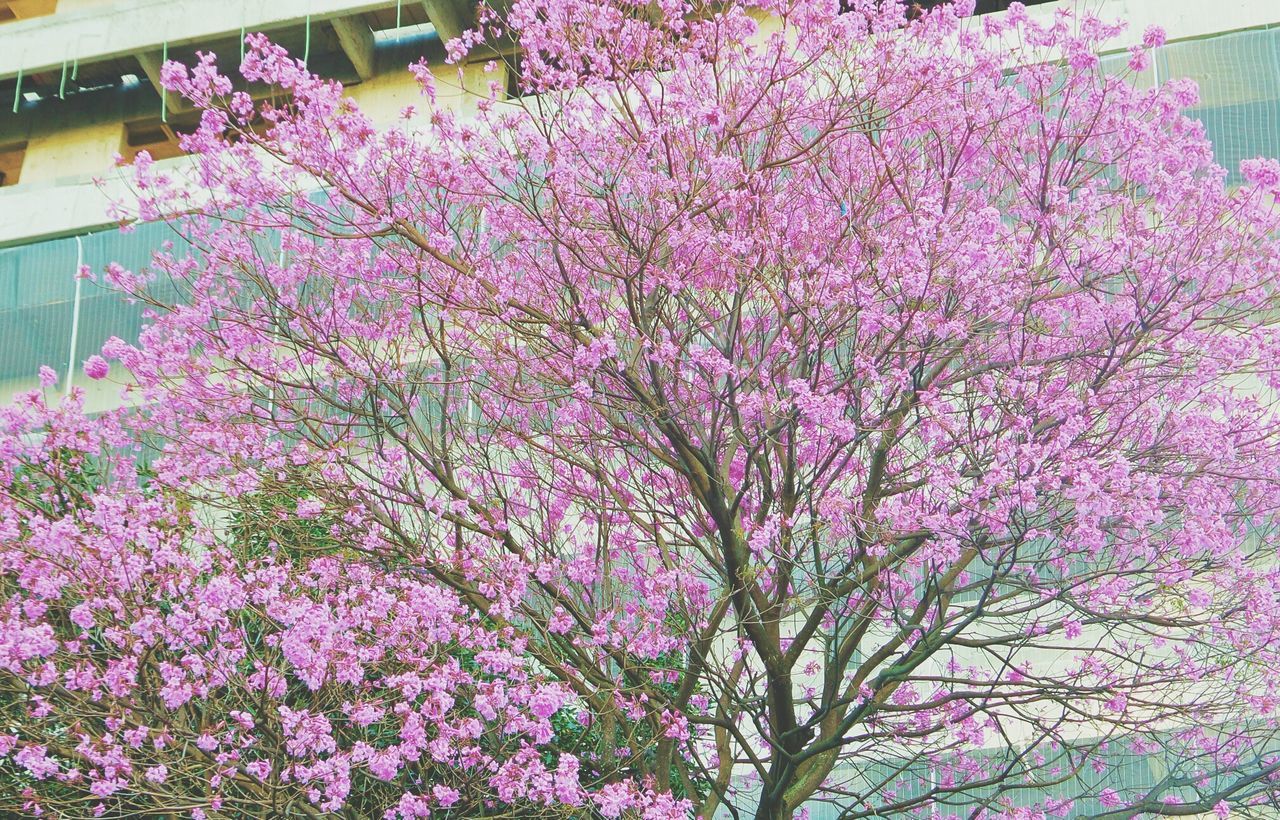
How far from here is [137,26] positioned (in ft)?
70.8

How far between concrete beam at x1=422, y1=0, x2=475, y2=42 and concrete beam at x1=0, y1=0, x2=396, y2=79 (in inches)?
31.0

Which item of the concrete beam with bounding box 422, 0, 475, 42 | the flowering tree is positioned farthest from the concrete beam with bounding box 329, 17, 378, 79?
the flowering tree

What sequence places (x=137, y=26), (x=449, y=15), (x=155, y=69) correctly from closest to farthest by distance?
(x=449, y=15), (x=137, y=26), (x=155, y=69)

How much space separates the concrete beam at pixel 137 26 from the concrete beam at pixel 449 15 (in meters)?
0.79

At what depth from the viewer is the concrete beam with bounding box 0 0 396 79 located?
20.9 meters

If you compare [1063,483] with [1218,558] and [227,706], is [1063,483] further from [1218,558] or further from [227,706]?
[227,706]

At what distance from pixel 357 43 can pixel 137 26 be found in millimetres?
3590

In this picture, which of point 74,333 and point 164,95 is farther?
point 164,95

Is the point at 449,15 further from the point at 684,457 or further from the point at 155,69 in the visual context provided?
the point at 684,457

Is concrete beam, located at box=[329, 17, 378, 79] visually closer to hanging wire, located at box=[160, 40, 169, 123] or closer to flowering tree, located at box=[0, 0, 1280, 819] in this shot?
hanging wire, located at box=[160, 40, 169, 123]

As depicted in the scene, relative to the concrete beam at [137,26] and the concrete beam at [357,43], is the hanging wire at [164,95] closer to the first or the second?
the concrete beam at [137,26]

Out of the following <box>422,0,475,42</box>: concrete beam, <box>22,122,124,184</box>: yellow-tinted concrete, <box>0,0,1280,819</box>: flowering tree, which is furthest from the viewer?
<box>22,122,124,184</box>: yellow-tinted concrete

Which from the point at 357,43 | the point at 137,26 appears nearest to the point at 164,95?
the point at 137,26

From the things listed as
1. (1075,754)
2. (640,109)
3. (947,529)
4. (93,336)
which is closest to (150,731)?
(947,529)
